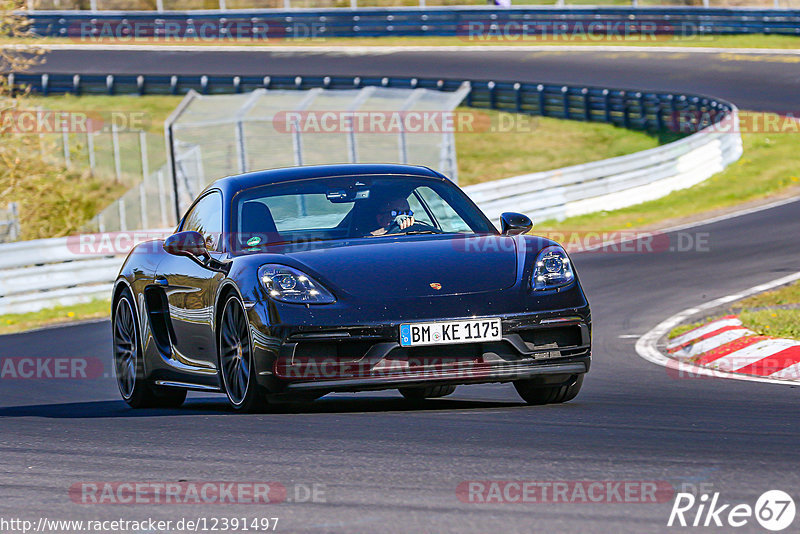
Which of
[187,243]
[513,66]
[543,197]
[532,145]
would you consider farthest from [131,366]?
[513,66]

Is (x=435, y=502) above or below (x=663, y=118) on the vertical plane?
above

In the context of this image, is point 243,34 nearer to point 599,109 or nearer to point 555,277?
point 599,109

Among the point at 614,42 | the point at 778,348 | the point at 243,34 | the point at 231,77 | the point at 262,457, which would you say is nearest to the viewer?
the point at 262,457

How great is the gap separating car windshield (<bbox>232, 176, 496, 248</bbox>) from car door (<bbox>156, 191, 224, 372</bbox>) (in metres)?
0.25

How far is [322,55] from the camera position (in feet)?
165

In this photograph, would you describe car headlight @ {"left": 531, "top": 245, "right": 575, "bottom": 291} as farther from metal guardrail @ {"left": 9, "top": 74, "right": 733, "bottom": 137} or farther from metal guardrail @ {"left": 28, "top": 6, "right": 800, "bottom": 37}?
metal guardrail @ {"left": 28, "top": 6, "right": 800, "bottom": 37}

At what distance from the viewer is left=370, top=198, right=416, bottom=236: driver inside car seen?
802 centimetres

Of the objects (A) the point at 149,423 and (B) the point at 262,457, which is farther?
(A) the point at 149,423

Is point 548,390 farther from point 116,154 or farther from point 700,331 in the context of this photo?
point 116,154

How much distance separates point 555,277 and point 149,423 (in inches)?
89.5

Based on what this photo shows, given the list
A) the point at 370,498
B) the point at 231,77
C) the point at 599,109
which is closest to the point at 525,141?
the point at 599,109

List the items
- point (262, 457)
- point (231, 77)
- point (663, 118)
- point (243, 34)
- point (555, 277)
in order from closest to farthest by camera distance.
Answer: point (262, 457) → point (555, 277) → point (663, 118) → point (231, 77) → point (243, 34)

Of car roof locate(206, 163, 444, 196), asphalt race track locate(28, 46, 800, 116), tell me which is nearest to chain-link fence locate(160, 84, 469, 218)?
asphalt race track locate(28, 46, 800, 116)

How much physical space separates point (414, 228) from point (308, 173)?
767 mm
